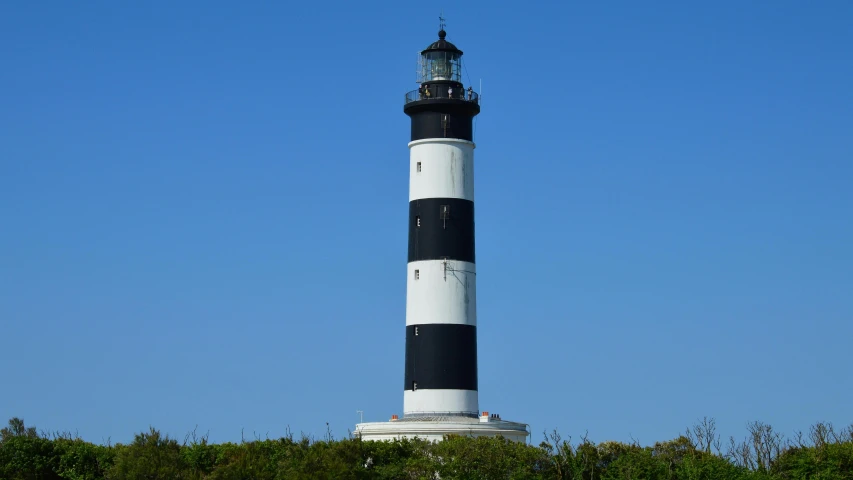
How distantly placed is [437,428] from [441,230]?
6.09m

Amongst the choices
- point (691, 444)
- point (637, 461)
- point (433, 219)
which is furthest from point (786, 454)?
point (433, 219)

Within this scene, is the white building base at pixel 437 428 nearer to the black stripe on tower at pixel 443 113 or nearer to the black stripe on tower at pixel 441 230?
the black stripe on tower at pixel 441 230

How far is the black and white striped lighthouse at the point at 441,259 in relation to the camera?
44.0 metres

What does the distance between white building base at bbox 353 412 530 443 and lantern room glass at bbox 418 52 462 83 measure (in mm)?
11028

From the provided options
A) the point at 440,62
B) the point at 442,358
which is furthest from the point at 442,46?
the point at 442,358

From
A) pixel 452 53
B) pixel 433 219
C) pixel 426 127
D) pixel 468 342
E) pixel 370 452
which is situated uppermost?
pixel 452 53

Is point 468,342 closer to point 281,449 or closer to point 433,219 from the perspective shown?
point 433,219

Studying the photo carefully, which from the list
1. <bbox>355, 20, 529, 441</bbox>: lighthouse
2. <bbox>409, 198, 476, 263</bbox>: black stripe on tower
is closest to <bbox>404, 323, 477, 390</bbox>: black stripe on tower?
<bbox>355, 20, 529, 441</bbox>: lighthouse

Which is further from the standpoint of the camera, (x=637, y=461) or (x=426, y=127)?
(x=426, y=127)

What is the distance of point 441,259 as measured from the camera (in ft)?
146

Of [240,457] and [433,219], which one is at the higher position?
[433,219]

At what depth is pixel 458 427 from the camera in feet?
140

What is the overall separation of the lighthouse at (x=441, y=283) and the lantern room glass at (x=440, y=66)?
76 centimetres

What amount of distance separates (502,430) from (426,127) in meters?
9.74
